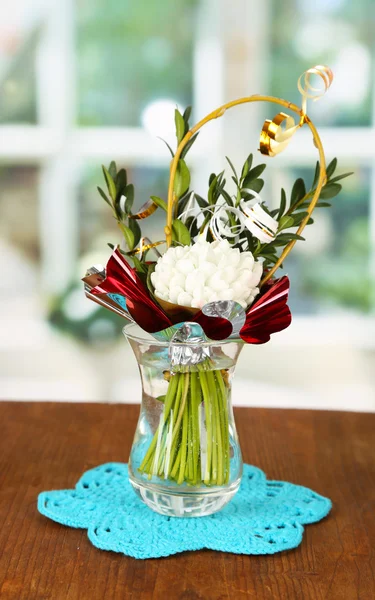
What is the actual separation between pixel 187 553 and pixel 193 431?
14 cm

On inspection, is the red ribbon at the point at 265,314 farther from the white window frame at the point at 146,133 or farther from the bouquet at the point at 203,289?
the white window frame at the point at 146,133

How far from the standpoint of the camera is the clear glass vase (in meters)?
0.86

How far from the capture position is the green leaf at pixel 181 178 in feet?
2.91

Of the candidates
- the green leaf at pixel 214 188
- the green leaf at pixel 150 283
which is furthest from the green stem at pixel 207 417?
the green leaf at pixel 214 188

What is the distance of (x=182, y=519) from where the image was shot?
0.92 metres

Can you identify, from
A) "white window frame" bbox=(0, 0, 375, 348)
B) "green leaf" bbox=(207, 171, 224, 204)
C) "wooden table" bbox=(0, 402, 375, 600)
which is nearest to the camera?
"wooden table" bbox=(0, 402, 375, 600)

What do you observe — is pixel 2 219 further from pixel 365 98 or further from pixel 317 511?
pixel 317 511

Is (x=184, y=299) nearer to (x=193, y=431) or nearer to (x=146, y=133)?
(x=193, y=431)

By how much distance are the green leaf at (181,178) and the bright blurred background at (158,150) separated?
1888 mm

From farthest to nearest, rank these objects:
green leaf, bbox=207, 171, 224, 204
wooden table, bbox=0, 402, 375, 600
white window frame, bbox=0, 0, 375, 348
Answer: white window frame, bbox=0, 0, 375, 348 < green leaf, bbox=207, 171, 224, 204 < wooden table, bbox=0, 402, 375, 600

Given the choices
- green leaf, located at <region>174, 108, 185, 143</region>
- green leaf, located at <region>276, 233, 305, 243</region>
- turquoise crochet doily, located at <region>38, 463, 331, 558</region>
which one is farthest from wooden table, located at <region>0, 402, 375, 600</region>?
green leaf, located at <region>174, 108, 185, 143</region>

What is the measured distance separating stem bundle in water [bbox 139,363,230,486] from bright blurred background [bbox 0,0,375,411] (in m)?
1.98

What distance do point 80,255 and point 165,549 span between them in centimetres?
213

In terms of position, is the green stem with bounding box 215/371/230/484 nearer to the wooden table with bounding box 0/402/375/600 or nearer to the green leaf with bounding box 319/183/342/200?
the wooden table with bounding box 0/402/375/600
